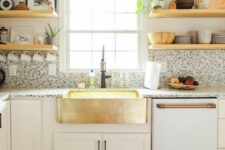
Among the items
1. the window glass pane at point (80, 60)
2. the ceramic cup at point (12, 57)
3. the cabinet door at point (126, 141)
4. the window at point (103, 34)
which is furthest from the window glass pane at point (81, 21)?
the cabinet door at point (126, 141)

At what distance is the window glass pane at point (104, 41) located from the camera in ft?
11.2

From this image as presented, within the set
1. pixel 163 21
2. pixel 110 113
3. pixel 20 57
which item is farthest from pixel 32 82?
pixel 163 21

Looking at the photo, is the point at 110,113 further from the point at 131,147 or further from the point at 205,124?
the point at 205,124

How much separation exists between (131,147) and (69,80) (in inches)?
41.8

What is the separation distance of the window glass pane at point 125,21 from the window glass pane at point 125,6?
6 cm

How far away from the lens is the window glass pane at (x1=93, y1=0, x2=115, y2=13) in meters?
3.42

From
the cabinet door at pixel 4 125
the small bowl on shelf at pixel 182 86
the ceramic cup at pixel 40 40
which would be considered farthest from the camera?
the ceramic cup at pixel 40 40

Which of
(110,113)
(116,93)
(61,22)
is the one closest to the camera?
(110,113)

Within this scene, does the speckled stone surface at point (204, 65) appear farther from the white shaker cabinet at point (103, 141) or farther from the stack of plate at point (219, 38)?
the white shaker cabinet at point (103, 141)

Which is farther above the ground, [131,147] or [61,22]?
[61,22]

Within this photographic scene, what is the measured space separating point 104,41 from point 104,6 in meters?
0.38

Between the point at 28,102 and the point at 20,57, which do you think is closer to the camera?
the point at 28,102

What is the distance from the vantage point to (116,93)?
3.12 m

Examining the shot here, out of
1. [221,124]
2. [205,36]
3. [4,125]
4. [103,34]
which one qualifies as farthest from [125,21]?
[4,125]
